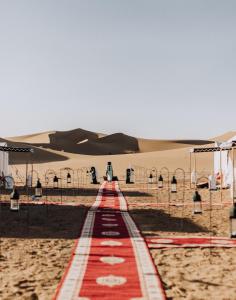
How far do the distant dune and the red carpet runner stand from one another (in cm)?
9356

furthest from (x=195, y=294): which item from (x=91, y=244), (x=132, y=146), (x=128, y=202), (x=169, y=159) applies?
(x=132, y=146)

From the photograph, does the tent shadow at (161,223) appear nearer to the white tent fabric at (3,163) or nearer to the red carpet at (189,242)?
the red carpet at (189,242)

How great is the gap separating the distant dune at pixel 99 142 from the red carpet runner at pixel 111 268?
93556 millimetres

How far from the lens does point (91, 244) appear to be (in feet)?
34.9

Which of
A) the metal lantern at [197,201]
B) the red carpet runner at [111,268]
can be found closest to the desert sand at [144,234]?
the red carpet runner at [111,268]

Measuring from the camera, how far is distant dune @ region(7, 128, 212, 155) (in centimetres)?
10946

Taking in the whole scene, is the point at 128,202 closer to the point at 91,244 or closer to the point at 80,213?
the point at 80,213

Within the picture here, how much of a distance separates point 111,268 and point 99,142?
119m

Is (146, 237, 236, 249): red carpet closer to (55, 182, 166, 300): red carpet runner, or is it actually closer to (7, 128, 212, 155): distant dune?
(55, 182, 166, 300): red carpet runner

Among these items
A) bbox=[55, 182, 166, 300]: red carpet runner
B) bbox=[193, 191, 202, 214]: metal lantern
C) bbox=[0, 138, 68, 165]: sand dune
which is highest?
bbox=[0, 138, 68, 165]: sand dune

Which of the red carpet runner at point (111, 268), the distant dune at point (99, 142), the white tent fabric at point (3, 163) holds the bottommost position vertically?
the red carpet runner at point (111, 268)

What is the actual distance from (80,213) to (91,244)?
6.38 m

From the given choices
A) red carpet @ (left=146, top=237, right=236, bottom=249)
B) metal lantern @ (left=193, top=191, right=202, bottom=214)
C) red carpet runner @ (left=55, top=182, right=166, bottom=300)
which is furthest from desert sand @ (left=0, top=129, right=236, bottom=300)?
metal lantern @ (left=193, top=191, right=202, bottom=214)

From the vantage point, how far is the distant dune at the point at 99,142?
109 m
